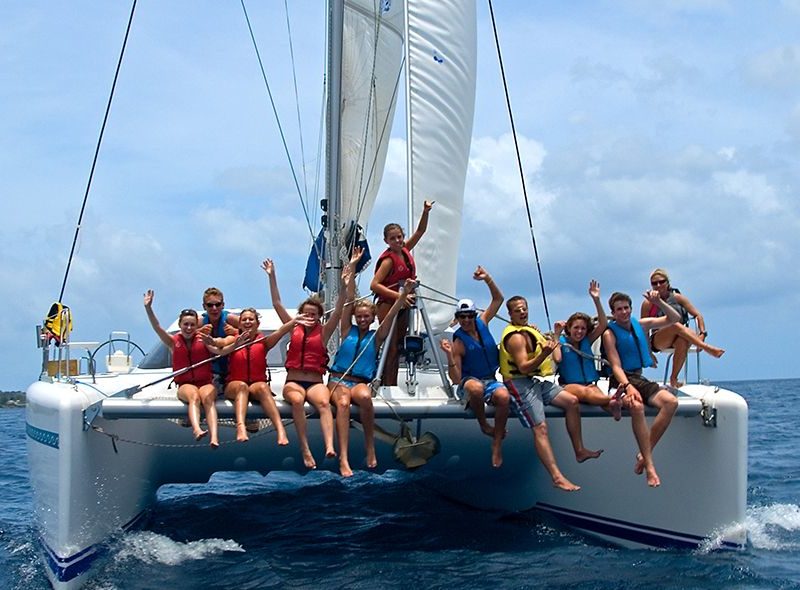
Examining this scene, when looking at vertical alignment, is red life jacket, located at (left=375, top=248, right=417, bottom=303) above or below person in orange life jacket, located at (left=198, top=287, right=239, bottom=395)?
above

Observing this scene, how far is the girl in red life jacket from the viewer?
6.04m

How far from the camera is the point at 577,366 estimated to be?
644 cm

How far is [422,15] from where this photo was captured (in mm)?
7215

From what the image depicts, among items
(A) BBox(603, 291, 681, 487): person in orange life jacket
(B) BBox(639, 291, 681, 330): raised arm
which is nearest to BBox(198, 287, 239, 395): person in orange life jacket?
(A) BBox(603, 291, 681, 487): person in orange life jacket

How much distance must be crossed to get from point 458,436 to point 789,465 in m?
6.00

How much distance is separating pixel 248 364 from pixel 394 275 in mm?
1171

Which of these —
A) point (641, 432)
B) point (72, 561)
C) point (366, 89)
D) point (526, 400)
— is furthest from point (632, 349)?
point (366, 89)

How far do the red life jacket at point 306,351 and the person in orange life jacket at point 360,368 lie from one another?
0.50ft

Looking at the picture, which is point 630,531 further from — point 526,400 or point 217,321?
point 217,321

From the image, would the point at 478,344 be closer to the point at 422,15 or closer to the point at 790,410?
the point at 422,15

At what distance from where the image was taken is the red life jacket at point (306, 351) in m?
6.28

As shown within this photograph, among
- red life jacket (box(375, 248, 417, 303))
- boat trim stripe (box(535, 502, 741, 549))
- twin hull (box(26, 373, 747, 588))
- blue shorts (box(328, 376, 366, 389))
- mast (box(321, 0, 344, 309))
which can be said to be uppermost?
mast (box(321, 0, 344, 309))

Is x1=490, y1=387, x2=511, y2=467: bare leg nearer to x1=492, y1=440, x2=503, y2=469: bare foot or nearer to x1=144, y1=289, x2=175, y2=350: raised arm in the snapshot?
x1=492, y1=440, x2=503, y2=469: bare foot

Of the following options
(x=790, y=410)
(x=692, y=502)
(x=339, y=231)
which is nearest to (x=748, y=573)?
(x=692, y=502)
